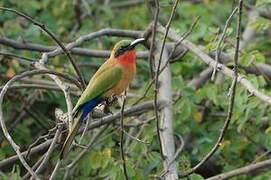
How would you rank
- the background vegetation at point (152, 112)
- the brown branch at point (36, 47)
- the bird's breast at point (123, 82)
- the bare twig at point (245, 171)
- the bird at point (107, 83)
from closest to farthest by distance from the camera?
the bird at point (107, 83)
the bird's breast at point (123, 82)
the bare twig at point (245, 171)
the background vegetation at point (152, 112)
the brown branch at point (36, 47)

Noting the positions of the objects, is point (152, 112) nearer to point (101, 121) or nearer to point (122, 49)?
point (101, 121)

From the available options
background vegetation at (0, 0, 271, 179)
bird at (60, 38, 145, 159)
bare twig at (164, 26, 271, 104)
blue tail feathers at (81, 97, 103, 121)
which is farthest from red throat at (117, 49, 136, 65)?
background vegetation at (0, 0, 271, 179)

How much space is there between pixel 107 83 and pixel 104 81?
0.02 m

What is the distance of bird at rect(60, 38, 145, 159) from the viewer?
3.03 m

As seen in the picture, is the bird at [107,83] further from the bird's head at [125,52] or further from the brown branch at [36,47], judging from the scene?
the brown branch at [36,47]

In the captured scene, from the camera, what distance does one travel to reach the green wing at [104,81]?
→ 123 inches

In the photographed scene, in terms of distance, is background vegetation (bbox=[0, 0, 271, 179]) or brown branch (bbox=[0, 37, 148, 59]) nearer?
background vegetation (bbox=[0, 0, 271, 179])

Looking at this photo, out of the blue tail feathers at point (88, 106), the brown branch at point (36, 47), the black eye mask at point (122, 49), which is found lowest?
the blue tail feathers at point (88, 106)

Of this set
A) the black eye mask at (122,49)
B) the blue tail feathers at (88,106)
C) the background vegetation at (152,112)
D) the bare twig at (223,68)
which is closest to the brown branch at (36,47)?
the background vegetation at (152,112)

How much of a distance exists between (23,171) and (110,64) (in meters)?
1.33

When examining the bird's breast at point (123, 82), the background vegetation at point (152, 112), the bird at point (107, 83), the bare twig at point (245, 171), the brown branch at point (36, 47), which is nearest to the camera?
the bird at point (107, 83)

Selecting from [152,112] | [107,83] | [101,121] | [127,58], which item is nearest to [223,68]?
[127,58]

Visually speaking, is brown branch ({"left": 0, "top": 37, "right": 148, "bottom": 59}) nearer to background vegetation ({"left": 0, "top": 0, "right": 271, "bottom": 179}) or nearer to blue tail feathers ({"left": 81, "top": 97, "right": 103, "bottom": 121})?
background vegetation ({"left": 0, "top": 0, "right": 271, "bottom": 179})

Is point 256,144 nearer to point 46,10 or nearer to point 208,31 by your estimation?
point 208,31
